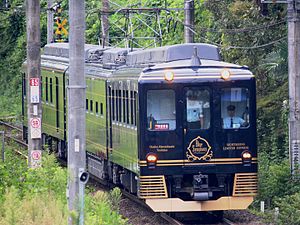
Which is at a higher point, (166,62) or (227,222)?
(166,62)

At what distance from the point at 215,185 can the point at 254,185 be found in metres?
0.67

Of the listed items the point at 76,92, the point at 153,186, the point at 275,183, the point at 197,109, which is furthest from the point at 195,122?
the point at 76,92

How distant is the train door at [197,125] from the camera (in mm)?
16484

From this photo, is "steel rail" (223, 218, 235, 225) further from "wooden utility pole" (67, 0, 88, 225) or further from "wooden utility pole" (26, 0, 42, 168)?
"wooden utility pole" (67, 0, 88, 225)

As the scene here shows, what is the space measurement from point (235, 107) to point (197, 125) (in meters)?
0.76

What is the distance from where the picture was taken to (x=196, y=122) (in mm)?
16609

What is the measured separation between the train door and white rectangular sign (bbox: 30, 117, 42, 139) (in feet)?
13.0

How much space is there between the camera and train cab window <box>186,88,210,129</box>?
1659 centimetres

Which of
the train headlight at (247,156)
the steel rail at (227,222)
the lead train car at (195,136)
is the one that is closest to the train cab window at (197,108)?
the lead train car at (195,136)

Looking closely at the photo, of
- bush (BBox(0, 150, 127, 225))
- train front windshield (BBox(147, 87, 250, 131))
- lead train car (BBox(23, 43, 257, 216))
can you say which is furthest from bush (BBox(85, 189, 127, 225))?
train front windshield (BBox(147, 87, 250, 131))

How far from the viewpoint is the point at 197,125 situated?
16.6 metres

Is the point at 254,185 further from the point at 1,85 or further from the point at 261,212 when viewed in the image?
the point at 1,85

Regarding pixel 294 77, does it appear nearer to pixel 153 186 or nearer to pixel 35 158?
pixel 153 186

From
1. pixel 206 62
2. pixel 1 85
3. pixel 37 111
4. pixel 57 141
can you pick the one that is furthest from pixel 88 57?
pixel 1 85
